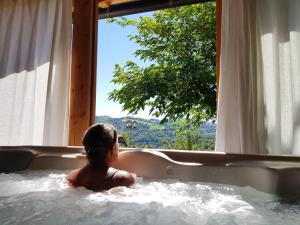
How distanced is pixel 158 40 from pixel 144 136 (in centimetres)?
173

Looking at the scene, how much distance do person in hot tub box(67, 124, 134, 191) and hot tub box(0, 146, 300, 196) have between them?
240 mm

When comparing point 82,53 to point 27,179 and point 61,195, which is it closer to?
point 27,179

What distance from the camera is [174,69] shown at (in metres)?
4.84

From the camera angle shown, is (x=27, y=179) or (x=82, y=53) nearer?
(x=27, y=179)

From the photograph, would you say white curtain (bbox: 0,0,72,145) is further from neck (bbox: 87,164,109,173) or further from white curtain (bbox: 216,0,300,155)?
white curtain (bbox: 216,0,300,155)

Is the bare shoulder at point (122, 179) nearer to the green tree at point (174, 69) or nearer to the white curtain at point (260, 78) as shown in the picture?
the white curtain at point (260, 78)

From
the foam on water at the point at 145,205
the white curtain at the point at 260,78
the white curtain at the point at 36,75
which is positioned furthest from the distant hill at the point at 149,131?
the foam on water at the point at 145,205

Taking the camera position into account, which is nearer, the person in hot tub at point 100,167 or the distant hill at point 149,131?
the person in hot tub at point 100,167

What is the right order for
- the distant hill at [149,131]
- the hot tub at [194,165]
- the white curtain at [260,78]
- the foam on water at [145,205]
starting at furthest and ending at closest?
the distant hill at [149,131], the white curtain at [260,78], the hot tub at [194,165], the foam on water at [145,205]

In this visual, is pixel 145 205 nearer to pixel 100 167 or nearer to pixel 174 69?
pixel 100 167

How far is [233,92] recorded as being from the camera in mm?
2223

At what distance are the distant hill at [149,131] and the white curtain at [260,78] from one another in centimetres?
266

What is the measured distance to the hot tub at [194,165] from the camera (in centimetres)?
156

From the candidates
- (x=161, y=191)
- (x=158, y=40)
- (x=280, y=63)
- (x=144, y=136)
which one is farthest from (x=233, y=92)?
(x=144, y=136)
